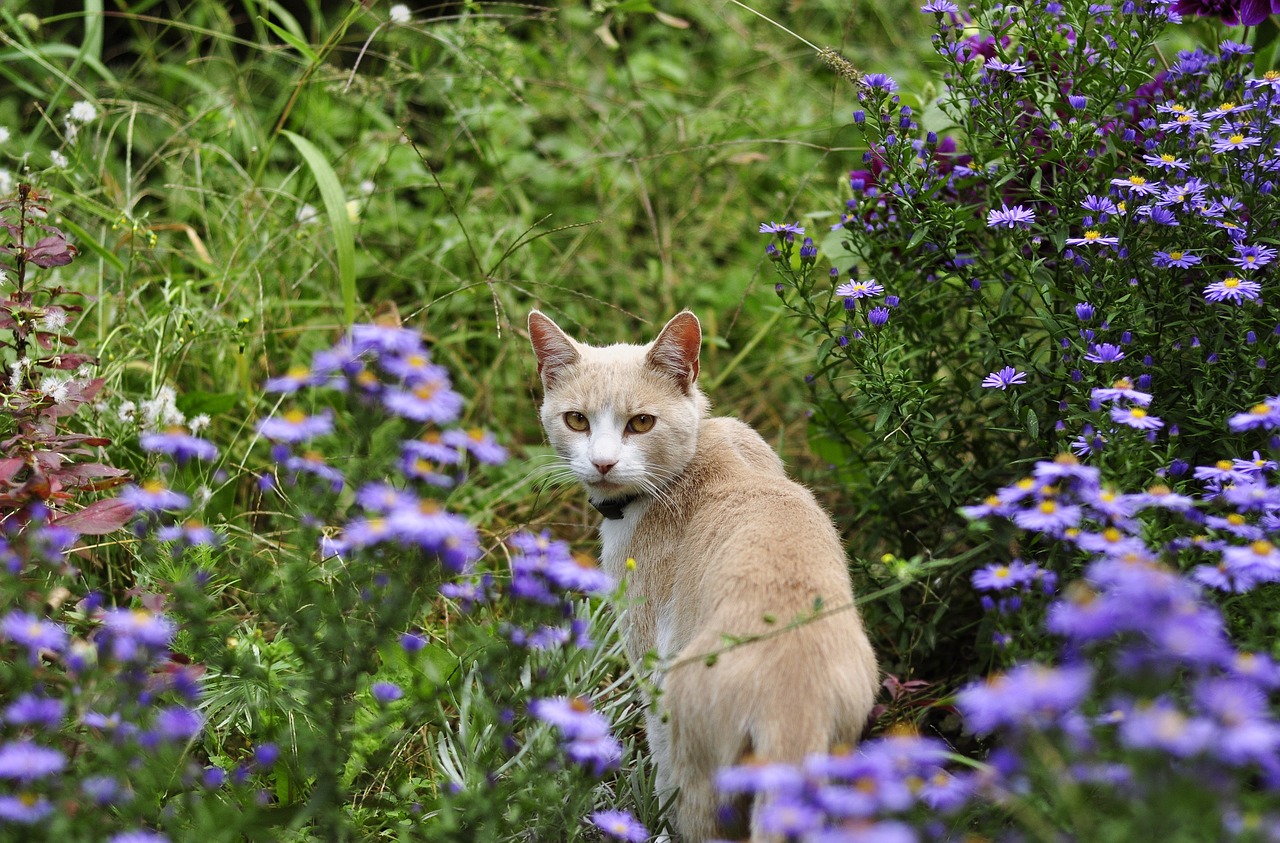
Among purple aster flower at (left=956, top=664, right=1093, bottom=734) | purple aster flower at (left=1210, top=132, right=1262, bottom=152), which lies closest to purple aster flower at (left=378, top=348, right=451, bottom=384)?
purple aster flower at (left=956, top=664, right=1093, bottom=734)

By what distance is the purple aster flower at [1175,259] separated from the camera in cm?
231

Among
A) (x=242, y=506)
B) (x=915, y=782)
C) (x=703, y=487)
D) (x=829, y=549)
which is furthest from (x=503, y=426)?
(x=915, y=782)

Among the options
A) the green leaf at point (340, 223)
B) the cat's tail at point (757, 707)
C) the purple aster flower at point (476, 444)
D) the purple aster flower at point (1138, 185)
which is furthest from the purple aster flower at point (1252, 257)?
the green leaf at point (340, 223)

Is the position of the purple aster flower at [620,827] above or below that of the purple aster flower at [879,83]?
below

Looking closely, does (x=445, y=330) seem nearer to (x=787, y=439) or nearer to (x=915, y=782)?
(x=787, y=439)

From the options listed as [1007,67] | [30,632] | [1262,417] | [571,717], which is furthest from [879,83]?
[30,632]

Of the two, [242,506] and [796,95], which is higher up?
[796,95]

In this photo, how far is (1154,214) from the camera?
235 centimetres

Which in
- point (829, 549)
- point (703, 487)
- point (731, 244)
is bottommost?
point (731, 244)

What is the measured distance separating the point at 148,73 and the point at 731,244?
2717 mm

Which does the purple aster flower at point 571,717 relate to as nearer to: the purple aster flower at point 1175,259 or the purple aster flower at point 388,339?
the purple aster flower at point 388,339

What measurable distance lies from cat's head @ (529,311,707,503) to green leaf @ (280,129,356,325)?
51 cm

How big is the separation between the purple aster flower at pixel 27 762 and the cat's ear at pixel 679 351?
1661 millimetres

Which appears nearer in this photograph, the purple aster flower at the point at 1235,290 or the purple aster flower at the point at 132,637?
the purple aster flower at the point at 132,637
